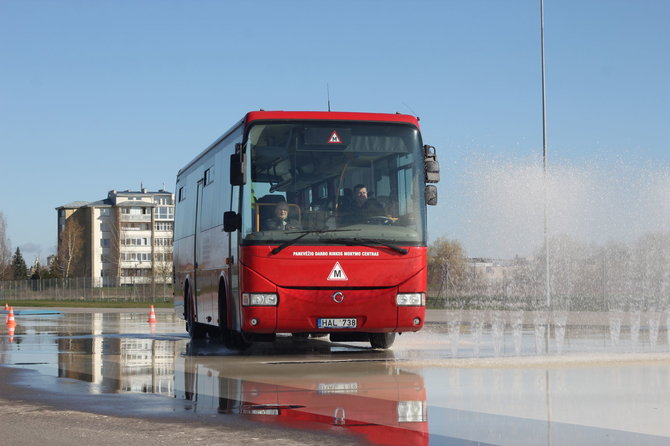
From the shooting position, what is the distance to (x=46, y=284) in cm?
9050

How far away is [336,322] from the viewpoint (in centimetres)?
1562

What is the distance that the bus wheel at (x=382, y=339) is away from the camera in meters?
18.4

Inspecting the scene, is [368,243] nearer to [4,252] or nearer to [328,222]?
[328,222]

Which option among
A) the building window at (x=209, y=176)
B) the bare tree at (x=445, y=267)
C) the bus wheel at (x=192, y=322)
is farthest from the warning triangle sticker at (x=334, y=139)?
the bare tree at (x=445, y=267)

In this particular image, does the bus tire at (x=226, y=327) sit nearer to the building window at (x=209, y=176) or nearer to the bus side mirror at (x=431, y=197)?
the building window at (x=209, y=176)

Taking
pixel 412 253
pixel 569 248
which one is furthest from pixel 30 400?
pixel 569 248

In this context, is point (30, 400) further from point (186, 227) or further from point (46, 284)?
point (46, 284)

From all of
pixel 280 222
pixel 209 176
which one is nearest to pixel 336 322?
pixel 280 222

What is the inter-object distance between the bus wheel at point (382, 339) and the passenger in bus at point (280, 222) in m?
3.54

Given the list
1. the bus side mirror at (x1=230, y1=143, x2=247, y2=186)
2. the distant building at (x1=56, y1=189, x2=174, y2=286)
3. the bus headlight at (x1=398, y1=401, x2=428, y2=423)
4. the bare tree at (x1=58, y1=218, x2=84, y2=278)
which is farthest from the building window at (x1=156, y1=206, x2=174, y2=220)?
the bus headlight at (x1=398, y1=401, x2=428, y2=423)

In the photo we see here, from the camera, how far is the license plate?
15.6 m

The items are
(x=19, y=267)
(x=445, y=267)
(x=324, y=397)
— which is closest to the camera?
(x=324, y=397)

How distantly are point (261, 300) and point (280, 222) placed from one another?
1.16 meters

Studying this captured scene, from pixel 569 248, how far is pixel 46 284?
6198 cm
